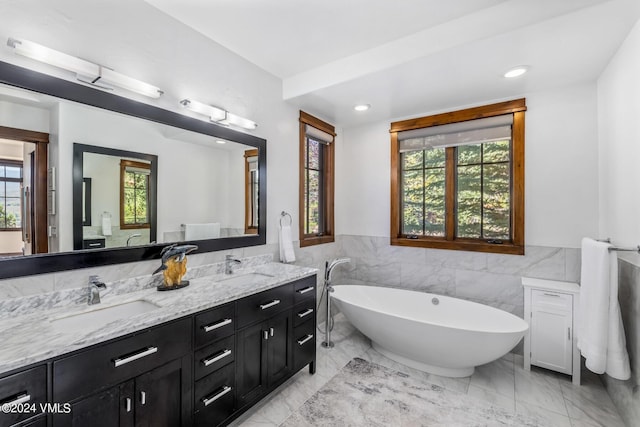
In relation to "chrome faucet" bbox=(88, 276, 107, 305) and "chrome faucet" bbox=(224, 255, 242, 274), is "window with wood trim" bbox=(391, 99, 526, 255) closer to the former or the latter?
"chrome faucet" bbox=(224, 255, 242, 274)

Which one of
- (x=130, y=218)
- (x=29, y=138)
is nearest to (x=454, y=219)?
(x=130, y=218)

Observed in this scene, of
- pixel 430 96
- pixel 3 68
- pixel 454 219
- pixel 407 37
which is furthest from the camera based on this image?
pixel 454 219

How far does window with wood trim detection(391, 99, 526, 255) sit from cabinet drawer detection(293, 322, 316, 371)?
1588 mm

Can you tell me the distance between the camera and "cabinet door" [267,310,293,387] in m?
2.01

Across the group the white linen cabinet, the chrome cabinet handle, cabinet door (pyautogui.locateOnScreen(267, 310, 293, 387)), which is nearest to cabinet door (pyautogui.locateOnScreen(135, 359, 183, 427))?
the chrome cabinet handle

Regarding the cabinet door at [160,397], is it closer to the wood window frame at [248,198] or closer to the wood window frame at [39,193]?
the wood window frame at [39,193]

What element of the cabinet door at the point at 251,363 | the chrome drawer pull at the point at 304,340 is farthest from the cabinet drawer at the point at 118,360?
the chrome drawer pull at the point at 304,340

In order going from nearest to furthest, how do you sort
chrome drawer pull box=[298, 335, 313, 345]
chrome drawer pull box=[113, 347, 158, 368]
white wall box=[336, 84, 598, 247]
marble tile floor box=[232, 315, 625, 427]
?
1. chrome drawer pull box=[113, 347, 158, 368]
2. marble tile floor box=[232, 315, 625, 427]
3. chrome drawer pull box=[298, 335, 313, 345]
4. white wall box=[336, 84, 598, 247]

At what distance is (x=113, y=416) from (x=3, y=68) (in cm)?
164

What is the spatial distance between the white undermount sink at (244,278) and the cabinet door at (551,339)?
90.2 inches

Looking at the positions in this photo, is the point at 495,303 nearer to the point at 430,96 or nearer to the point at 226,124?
the point at 430,96

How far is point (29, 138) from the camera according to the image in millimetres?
1423

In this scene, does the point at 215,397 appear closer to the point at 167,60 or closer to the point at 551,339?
the point at 167,60

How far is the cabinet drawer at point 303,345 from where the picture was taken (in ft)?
7.37
